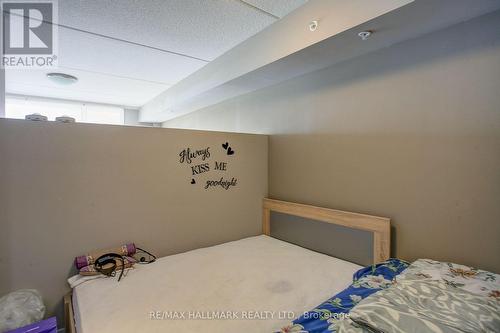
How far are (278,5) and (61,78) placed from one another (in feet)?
9.85

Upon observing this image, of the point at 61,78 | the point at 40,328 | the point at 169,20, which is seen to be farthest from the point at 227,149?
the point at 61,78

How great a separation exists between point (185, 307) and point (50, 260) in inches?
43.4

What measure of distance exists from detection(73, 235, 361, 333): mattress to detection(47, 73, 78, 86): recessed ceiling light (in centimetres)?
279

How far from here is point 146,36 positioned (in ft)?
7.61

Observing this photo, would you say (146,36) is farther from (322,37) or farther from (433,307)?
(433,307)

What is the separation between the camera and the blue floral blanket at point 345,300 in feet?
3.73

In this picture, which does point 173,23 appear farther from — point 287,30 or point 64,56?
point 64,56

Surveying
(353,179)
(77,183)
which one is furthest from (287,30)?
(77,183)

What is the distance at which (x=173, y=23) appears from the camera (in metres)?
2.11

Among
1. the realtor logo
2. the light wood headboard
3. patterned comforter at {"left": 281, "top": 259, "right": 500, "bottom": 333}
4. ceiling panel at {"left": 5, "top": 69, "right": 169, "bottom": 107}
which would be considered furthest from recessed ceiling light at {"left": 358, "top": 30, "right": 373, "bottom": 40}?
ceiling panel at {"left": 5, "top": 69, "right": 169, "bottom": 107}

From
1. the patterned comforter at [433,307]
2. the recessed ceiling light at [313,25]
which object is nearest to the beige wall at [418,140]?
the patterned comforter at [433,307]

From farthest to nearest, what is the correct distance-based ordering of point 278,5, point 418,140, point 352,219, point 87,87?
1. point 87,87
2. point 352,219
3. point 278,5
4. point 418,140

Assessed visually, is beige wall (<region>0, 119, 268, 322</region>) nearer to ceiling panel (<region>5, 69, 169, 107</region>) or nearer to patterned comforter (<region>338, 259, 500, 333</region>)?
patterned comforter (<region>338, 259, 500, 333</region>)

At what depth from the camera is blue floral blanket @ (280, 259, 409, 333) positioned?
114 centimetres
